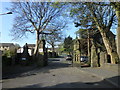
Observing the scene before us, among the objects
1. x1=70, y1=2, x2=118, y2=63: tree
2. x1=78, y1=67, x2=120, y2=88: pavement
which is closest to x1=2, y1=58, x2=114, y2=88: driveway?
x1=78, y1=67, x2=120, y2=88: pavement

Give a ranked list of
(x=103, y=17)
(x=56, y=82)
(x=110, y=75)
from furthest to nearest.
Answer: (x=103, y=17), (x=110, y=75), (x=56, y=82)

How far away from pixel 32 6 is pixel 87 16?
55.5ft

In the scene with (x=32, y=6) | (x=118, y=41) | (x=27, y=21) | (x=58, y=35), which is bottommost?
(x=118, y=41)

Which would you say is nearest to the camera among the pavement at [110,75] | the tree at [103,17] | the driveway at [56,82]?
the driveway at [56,82]

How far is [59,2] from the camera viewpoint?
1502 centimetres

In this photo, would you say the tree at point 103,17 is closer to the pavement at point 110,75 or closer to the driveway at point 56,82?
the pavement at point 110,75

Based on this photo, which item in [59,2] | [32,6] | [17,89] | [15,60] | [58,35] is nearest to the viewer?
[17,89]

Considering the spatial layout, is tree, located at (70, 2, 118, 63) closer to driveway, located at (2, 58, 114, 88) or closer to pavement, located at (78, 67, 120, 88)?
pavement, located at (78, 67, 120, 88)

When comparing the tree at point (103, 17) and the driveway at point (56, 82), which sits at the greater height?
the tree at point (103, 17)

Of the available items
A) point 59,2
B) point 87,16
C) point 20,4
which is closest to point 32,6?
point 20,4

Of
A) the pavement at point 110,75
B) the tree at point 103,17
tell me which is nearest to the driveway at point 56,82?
the pavement at point 110,75

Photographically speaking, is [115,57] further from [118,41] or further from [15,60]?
[15,60]

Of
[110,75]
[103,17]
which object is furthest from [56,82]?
[103,17]

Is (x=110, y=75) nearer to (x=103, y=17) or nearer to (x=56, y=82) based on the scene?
(x=56, y=82)
